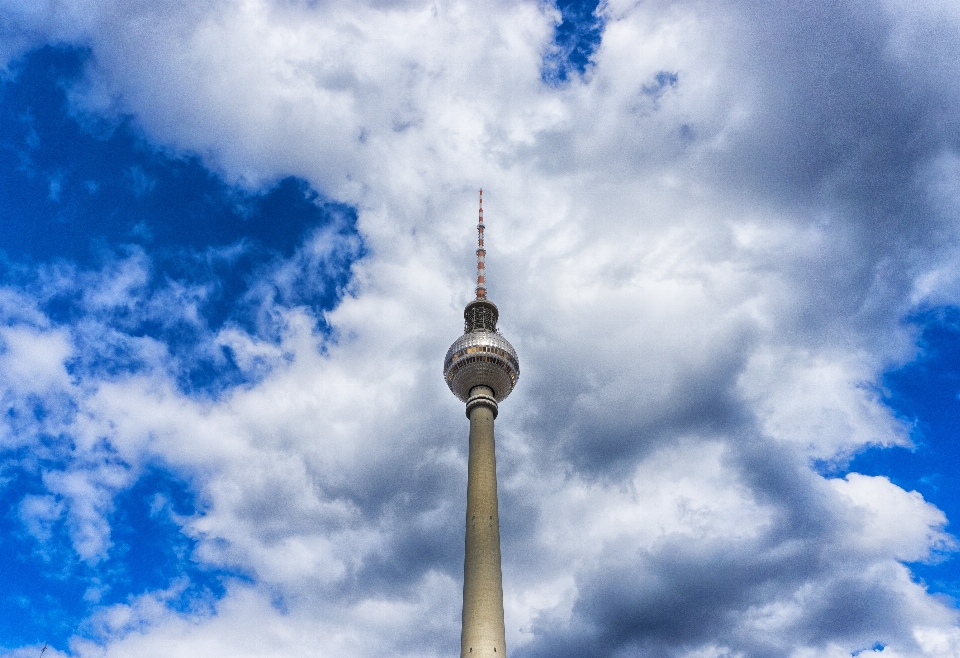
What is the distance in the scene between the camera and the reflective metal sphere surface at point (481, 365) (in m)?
115

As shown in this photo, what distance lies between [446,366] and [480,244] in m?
30.2

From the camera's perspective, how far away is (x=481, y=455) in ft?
334

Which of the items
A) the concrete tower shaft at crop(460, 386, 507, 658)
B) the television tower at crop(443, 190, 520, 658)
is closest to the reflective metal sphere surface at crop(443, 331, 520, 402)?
the television tower at crop(443, 190, 520, 658)

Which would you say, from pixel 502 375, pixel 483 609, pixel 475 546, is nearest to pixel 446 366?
pixel 502 375

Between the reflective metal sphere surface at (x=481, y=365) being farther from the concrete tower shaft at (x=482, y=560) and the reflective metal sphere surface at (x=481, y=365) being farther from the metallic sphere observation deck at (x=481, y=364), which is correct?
the concrete tower shaft at (x=482, y=560)

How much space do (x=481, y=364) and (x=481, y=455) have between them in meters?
17.8

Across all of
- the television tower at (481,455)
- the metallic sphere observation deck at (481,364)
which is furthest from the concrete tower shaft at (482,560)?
the metallic sphere observation deck at (481,364)

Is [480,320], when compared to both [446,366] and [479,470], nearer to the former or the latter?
[446,366]

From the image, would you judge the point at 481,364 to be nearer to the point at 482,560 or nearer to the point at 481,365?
the point at 481,365

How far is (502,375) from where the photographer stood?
116000 mm

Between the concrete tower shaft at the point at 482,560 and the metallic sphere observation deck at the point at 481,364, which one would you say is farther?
the metallic sphere observation deck at the point at 481,364

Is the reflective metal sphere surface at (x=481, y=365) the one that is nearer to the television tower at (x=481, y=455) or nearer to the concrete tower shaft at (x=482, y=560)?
the television tower at (x=481, y=455)

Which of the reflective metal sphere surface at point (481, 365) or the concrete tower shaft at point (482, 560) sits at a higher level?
the reflective metal sphere surface at point (481, 365)

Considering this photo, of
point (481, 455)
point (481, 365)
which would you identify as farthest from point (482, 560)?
point (481, 365)
